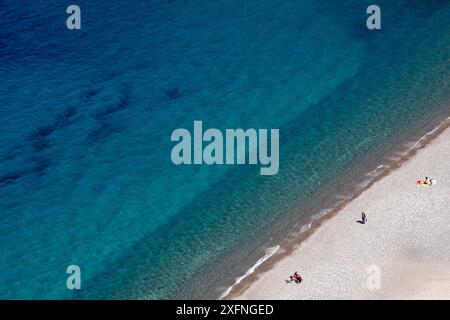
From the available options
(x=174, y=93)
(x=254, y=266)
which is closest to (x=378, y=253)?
(x=254, y=266)

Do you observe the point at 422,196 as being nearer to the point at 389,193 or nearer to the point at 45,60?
the point at 389,193

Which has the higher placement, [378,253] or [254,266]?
[378,253]

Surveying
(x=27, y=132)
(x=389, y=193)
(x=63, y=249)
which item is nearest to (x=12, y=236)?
(x=63, y=249)

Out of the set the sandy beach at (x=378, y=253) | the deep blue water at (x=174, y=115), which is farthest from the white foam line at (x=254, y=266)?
the deep blue water at (x=174, y=115)

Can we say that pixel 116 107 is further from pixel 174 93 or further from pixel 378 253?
pixel 378 253

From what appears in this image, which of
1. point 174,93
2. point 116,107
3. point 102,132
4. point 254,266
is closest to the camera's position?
point 254,266

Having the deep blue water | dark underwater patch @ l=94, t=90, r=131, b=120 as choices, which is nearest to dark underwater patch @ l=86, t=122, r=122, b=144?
the deep blue water
